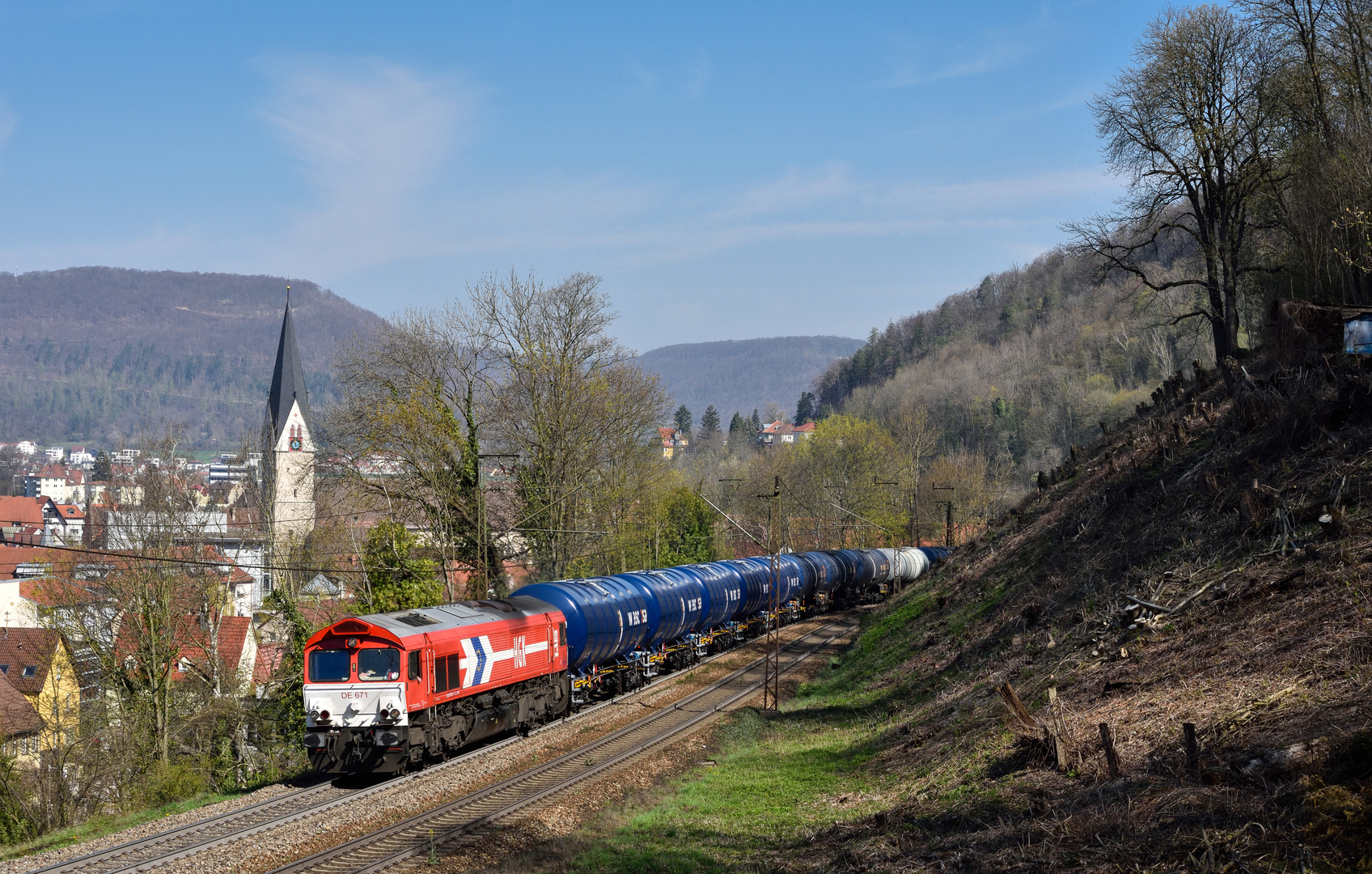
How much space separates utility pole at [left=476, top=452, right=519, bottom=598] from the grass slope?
48.4ft

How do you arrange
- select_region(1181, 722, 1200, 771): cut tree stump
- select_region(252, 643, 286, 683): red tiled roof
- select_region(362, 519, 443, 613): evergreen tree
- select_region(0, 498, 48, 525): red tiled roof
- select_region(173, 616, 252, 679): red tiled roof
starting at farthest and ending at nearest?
1. select_region(0, 498, 48, 525): red tiled roof
2. select_region(252, 643, 286, 683): red tiled roof
3. select_region(173, 616, 252, 679): red tiled roof
4. select_region(362, 519, 443, 613): evergreen tree
5. select_region(1181, 722, 1200, 771): cut tree stump

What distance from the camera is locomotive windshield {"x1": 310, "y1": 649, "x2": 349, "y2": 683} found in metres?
19.1

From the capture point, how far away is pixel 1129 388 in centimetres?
10494

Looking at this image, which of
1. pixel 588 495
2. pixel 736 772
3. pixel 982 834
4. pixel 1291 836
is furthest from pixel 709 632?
pixel 1291 836

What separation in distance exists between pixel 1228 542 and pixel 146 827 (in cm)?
1988

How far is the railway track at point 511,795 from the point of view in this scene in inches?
557

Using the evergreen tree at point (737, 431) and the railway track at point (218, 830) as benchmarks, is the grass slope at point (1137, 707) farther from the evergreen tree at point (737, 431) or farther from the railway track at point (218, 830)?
the evergreen tree at point (737, 431)

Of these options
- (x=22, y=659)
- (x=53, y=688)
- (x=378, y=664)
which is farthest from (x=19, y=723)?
(x=378, y=664)

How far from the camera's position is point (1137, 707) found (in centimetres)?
1297

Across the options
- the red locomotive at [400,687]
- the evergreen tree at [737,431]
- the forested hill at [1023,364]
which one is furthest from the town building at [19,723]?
the evergreen tree at [737,431]

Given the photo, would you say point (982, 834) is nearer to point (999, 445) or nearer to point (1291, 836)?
point (1291, 836)

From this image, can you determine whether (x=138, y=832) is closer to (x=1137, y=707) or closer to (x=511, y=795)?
(x=511, y=795)

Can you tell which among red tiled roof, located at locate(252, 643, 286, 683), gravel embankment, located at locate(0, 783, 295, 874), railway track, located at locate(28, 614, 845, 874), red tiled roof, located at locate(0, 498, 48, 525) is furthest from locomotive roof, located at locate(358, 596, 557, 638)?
red tiled roof, located at locate(0, 498, 48, 525)

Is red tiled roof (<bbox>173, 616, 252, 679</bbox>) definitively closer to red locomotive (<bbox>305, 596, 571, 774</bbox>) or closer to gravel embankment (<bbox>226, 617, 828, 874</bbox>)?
gravel embankment (<bbox>226, 617, 828, 874</bbox>)
